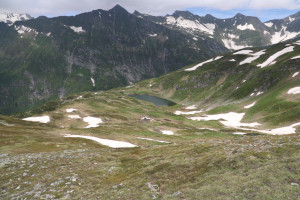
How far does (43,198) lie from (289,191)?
86.3 feet

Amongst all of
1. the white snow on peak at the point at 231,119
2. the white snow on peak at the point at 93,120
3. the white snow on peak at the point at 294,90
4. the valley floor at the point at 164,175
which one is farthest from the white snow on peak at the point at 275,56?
the valley floor at the point at 164,175

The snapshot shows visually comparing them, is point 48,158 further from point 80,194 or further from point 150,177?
point 150,177

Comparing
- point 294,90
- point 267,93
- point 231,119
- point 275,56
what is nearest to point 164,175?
point 231,119

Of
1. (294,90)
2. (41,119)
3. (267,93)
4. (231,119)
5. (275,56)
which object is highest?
(275,56)

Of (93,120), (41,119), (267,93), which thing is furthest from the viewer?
(267,93)

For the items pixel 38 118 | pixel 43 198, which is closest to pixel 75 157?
pixel 43 198

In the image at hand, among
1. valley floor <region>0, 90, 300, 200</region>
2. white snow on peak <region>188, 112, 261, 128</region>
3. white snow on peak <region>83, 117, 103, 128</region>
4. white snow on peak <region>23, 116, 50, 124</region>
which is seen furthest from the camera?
white snow on peak <region>188, 112, 261, 128</region>

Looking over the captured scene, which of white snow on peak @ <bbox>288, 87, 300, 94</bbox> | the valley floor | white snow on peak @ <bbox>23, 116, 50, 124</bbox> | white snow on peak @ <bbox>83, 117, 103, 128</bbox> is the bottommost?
white snow on peak @ <bbox>83, 117, 103, 128</bbox>

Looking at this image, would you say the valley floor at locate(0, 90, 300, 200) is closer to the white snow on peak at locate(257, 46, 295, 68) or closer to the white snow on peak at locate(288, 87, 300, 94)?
the white snow on peak at locate(288, 87, 300, 94)

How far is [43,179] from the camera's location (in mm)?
30859

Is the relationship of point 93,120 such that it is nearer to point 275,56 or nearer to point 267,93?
point 267,93

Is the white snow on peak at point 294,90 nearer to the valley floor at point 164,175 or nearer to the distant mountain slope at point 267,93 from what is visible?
the distant mountain slope at point 267,93

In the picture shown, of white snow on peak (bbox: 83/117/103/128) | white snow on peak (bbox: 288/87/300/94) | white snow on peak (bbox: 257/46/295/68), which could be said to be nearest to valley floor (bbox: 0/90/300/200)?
white snow on peak (bbox: 83/117/103/128)

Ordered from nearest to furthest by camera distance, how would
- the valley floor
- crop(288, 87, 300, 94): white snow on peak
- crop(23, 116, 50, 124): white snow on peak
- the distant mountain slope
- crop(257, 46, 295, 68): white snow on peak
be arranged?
1. the valley floor
2. crop(23, 116, 50, 124): white snow on peak
3. the distant mountain slope
4. crop(288, 87, 300, 94): white snow on peak
5. crop(257, 46, 295, 68): white snow on peak
